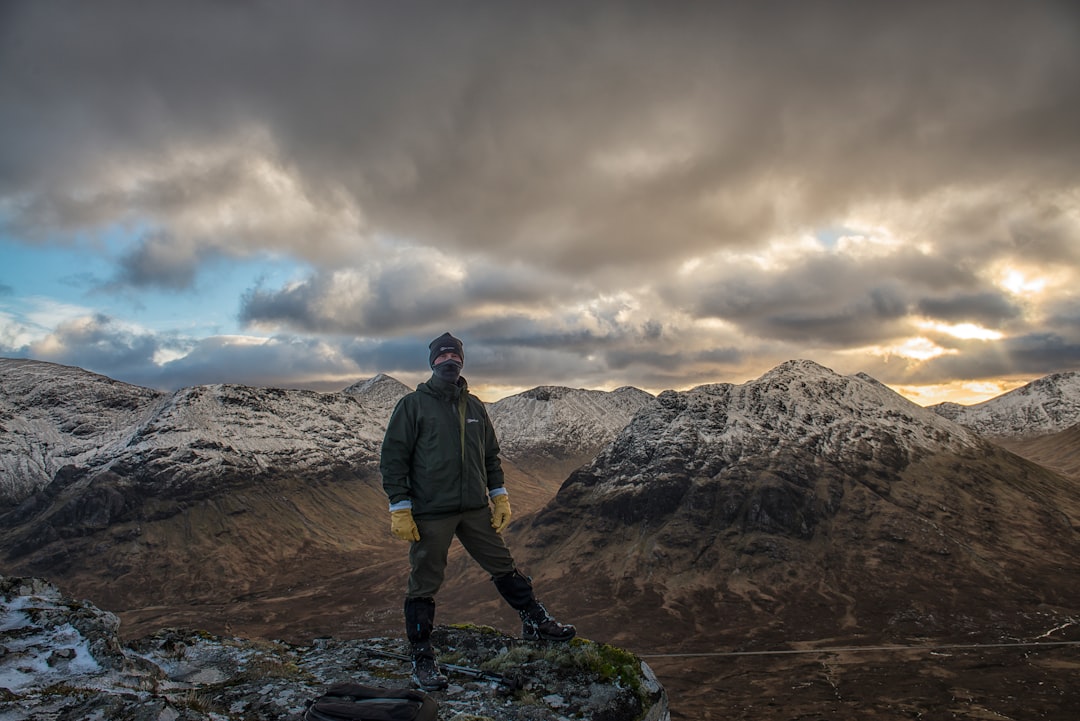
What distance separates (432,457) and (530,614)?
9.01 ft

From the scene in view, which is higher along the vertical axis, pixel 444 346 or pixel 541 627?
pixel 444 346

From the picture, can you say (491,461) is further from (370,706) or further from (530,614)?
(370,706)

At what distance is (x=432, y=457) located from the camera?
8609mm

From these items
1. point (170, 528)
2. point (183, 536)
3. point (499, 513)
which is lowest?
point (183, 536)

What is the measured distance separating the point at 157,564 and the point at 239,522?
83.7 ft

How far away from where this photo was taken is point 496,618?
330 feet

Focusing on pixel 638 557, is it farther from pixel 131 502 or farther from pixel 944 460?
pixel 131 502

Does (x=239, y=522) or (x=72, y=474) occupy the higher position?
(x=72, y=474)

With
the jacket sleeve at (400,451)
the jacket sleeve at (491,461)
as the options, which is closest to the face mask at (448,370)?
the jacket sleeve at (400,451)

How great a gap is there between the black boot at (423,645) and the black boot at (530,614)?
1.07m

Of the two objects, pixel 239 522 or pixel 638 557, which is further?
pixel 239 522

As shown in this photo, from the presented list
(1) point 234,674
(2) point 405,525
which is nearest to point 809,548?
(2) point 405,525

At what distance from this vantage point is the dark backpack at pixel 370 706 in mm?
5332

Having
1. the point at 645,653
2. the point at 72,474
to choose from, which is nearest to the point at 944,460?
the point at 645,653
